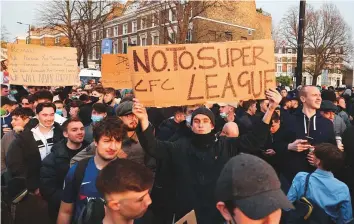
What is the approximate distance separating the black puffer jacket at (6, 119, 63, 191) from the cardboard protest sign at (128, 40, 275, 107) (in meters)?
1.46

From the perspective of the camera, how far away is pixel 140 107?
10.5 ft

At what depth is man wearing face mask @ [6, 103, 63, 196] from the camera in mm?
3932

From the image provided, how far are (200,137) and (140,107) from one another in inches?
21.4

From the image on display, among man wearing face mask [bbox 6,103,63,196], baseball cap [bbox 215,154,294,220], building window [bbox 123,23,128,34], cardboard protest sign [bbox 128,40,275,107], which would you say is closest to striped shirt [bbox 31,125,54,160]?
man wearing face mask [bbox 6,103,63,196]

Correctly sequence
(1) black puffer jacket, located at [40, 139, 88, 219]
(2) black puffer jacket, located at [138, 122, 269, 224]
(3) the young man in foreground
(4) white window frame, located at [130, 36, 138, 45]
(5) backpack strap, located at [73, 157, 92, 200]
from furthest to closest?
(4) white window frame, located at [130, 36, 138, 45] < (1) black puffer jacket, located at [40, 139, 88, 219] < (2) black puffer jacket, located at [138, 122, 269, 224] < (5) backpack strap, located at [73, 157, 92, 200] < (3) the young man in foreground

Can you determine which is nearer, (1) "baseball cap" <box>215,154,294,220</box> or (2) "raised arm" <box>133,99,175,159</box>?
(1) "baseball cap" <box>215,154,294,220</box>

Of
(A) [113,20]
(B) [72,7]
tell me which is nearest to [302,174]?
(B) [72,7]

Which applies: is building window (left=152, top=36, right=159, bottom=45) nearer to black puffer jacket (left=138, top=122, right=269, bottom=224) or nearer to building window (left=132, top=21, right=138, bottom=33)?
building window (left=132, top=21, right=138, bottom=33)

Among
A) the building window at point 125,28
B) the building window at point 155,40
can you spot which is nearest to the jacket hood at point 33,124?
the building window at point 155,40

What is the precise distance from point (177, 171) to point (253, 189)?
164 cm

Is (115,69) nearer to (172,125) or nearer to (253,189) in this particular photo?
(172,125)

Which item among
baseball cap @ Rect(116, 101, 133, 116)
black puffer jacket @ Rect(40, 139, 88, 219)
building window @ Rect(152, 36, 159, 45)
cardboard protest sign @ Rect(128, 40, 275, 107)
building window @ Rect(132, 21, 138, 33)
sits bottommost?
black puffer jacket @ Rect(40, 139, 88, 219)

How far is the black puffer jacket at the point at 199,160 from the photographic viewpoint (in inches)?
118

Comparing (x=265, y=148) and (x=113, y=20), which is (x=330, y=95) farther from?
(x=113, y=20)
